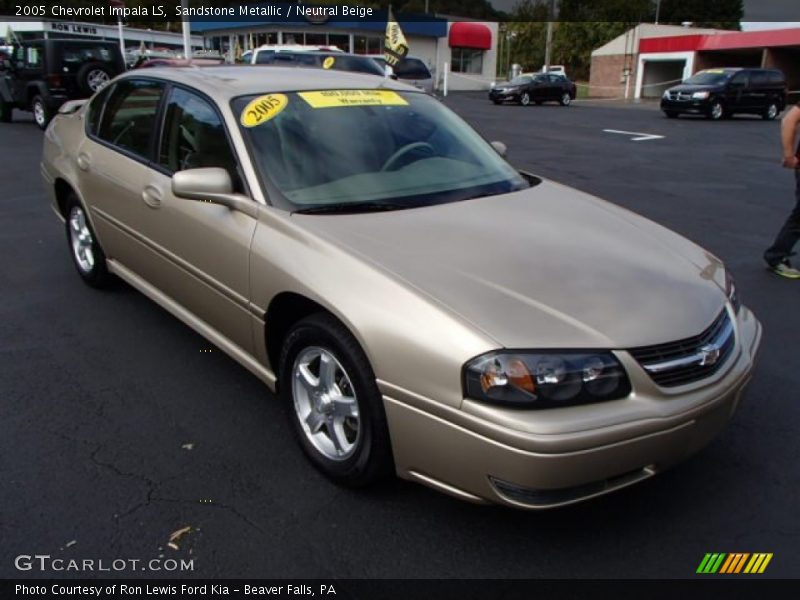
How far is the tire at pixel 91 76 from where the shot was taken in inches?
587

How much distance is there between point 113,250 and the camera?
177 inches

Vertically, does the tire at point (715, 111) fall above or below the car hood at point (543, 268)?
below

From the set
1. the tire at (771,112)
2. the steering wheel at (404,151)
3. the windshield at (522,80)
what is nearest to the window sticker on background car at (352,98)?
the steering wheel at (404,151)

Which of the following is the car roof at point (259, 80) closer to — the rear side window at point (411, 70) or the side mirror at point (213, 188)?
the side mirror at point (213, 188)

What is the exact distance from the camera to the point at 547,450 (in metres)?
2.17

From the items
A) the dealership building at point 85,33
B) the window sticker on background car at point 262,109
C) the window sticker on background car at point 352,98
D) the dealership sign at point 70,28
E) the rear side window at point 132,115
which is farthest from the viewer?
the dealership sign at point 70,28

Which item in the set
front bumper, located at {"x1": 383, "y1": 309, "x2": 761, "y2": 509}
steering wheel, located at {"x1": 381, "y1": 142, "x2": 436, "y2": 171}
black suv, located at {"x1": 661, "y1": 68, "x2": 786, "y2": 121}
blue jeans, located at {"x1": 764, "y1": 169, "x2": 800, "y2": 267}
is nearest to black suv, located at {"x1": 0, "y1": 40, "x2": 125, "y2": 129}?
steering wheel, located at {"x1": 381, "y1": 142, "x2": 436, "y2": 171}

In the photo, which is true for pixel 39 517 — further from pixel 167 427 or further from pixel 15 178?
pixel 15 178

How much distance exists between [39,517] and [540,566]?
186cm

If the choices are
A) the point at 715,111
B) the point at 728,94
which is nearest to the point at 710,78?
the point at 728,94

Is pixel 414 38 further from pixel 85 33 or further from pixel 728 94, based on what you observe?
pixel 728 94

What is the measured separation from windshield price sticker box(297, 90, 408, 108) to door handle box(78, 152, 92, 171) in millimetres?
1854

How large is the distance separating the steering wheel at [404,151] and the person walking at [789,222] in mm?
3444

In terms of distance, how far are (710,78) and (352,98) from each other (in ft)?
77.9
